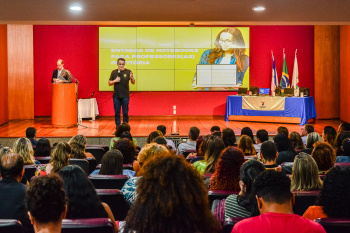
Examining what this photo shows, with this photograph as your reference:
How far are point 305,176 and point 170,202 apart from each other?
6.76 feet

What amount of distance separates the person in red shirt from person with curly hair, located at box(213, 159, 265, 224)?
49cm

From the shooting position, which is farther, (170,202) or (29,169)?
(29,169)

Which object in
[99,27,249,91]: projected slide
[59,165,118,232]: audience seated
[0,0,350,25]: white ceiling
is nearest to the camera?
[59,165,118,232]: audience seated

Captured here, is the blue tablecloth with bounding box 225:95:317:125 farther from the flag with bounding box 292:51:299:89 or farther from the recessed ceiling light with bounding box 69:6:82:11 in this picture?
the recessed ceiling light with bounding box 69:6:82:11

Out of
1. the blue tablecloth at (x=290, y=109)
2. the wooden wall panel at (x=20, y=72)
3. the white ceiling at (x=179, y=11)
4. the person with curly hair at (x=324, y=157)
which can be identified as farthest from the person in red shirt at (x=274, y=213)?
the wooden wall panel at (x=20, y=72)

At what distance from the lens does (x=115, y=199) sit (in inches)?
126

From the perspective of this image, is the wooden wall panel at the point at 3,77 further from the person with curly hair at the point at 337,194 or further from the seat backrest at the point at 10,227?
the person with curly hair at the point at 337,194

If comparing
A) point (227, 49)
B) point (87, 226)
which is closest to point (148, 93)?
point (227, 49)

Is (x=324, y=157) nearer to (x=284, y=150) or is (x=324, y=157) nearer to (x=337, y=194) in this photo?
(x=284, y=150)

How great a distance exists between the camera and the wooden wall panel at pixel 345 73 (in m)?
12.3

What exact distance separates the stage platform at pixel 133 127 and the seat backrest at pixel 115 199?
6.01 m

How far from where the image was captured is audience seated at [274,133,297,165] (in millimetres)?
5090

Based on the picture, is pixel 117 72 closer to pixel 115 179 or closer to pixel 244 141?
pixel 244 141

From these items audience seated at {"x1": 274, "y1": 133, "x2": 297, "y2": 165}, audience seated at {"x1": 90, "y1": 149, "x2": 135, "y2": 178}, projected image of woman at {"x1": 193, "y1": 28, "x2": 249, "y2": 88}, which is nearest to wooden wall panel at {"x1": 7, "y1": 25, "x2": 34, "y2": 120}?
projected image of woman at {"x1": 193, "y1": 28, "x2": 249, "y2": 88}
